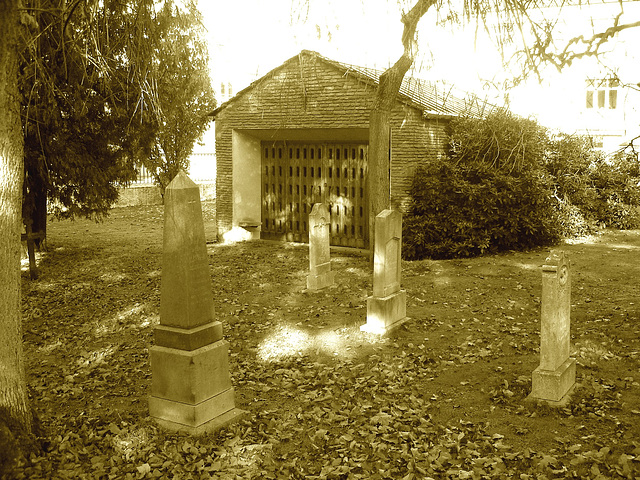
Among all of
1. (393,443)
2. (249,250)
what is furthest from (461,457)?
(249,250)

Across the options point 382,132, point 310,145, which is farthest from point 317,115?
point 382,132

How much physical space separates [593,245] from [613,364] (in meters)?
8.30

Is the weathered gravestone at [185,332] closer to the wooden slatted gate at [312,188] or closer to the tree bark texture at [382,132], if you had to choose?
the tree bark texture at [382,132]

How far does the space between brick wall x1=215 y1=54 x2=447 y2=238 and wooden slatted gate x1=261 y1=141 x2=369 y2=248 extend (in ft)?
3.41

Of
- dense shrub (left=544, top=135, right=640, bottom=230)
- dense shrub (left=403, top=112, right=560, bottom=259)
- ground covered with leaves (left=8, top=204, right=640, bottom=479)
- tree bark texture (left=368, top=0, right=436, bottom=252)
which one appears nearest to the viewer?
ground covered with leaves (left=8, top=204, right=640, bottom=479)

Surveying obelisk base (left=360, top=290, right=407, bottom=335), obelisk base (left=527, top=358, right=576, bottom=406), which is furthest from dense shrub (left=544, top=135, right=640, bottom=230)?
obelisk base (left=527, top=358, right=576, bottom=406)

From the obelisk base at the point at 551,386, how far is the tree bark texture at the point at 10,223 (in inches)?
191

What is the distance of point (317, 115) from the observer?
1568cm

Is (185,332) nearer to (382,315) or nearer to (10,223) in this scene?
(10,223)

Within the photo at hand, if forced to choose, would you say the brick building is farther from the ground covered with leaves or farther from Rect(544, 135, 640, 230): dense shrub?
the ground covered with leaves

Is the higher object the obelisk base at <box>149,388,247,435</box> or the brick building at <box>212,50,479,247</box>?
the brick building at <box>212,50,479,247</box>

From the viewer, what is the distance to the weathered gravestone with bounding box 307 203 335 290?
11.7 metres

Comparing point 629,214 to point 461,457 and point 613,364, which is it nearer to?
point 613,364

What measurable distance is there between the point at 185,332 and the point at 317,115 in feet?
35.0
